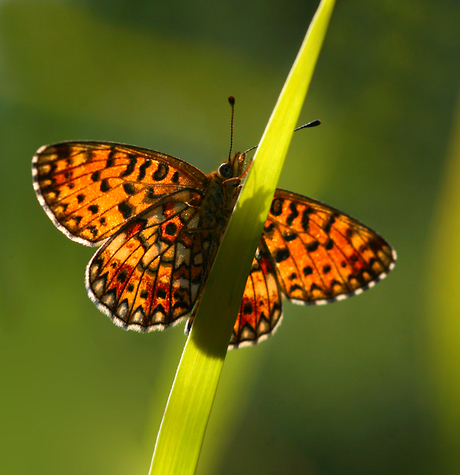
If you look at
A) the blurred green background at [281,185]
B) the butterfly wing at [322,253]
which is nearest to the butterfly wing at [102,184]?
the butterfly wing at [322,253]

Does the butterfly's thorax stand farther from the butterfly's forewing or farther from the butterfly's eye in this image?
the butterfly's forewing

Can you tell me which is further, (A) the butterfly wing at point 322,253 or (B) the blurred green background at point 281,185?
(B) the blurred green background at point 281,185

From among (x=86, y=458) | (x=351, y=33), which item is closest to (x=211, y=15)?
(x=351, y=33)

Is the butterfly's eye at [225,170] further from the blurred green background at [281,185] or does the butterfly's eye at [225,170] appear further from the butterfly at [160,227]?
the blurred green background at [281,185]

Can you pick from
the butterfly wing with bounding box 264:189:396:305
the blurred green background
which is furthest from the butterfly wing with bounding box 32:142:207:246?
the blurred green background

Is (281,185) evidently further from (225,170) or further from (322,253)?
(225,170)

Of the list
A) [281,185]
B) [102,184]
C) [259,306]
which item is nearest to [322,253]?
[259,306]

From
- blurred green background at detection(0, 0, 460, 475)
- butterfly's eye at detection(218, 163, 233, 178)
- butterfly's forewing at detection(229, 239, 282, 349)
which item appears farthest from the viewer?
blurred green background at detection(0, 0, 460, 475)
